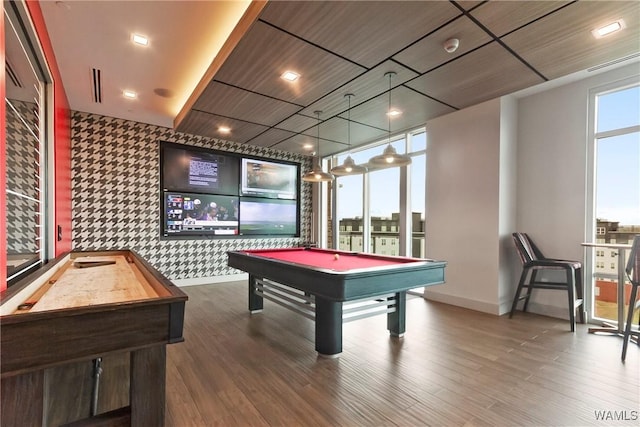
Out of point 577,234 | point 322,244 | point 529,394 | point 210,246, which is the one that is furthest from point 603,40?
point 210,246

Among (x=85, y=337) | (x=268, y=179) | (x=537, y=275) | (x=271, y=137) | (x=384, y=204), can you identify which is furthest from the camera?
(x=268, y=179)

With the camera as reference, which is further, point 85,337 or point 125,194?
point 125,194

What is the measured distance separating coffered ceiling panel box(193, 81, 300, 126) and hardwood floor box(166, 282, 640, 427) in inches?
117

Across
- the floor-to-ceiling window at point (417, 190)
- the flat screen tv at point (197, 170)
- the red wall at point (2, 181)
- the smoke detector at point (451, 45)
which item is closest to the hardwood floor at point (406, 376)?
the red wall at point (2, 181)

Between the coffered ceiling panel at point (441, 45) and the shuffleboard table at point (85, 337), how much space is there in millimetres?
2907

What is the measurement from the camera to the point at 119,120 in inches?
209

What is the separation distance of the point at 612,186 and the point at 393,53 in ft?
10.8

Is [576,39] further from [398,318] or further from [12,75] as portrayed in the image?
[12,75]

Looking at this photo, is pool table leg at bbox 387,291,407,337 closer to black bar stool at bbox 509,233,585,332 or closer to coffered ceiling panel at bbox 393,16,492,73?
black bar stool at bbox 509,233,585,332

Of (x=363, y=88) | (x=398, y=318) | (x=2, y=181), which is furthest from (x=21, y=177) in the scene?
(x=398, y=318)

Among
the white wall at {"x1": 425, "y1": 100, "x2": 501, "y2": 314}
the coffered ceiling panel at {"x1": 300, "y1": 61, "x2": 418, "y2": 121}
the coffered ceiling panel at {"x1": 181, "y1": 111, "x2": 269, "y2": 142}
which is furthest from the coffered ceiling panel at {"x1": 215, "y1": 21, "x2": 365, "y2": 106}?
the white wall at {"x1": 425, "y1": 100, "x2": 501, "y2": 314}

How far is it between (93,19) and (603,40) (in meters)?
4.81

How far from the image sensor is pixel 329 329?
2770 mm

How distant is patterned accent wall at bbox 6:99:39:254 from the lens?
5.74ft
